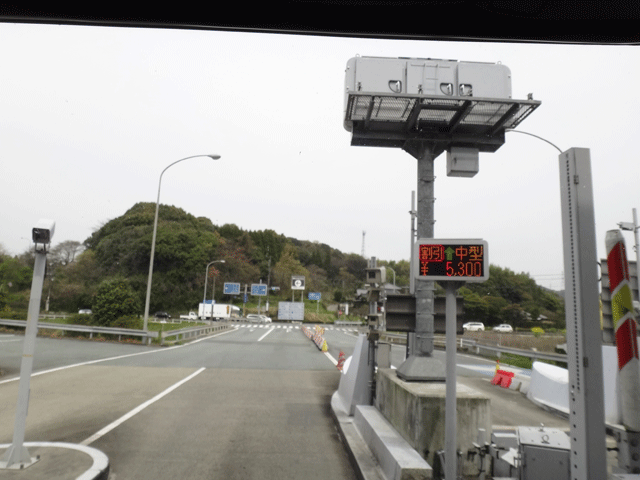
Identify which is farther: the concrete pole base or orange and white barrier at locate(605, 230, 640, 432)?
the concrete pole base

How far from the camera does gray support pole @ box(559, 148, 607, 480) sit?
2.98 metres

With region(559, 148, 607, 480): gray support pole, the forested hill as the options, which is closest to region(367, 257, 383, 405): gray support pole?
region(559, 148, 607, 480): gray support pole

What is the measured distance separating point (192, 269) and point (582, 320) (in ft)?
231

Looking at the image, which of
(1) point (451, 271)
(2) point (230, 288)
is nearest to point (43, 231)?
(1) point (451, 271)

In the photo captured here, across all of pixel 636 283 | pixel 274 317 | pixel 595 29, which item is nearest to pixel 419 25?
pixel 595 29

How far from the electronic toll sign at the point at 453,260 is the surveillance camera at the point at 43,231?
419 cm

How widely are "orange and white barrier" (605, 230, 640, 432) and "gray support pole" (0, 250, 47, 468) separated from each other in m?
Result: 5.46

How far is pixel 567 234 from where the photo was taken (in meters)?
3.31

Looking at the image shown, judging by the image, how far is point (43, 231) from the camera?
522cm

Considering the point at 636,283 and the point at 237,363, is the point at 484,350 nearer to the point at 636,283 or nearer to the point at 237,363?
the point at 237,363

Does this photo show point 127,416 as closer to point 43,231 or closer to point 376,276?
point 43,231

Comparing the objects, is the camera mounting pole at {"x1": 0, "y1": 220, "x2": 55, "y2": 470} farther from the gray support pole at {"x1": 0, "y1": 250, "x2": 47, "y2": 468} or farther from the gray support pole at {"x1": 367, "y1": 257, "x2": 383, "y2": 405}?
the gray support pole at {"x1": 367, "y1": 257, "x2": 383, "y2": 405}

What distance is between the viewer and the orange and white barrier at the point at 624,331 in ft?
11.2

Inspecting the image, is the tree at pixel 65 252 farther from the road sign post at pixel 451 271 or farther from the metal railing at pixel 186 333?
the road sign post at pixel 451 271
